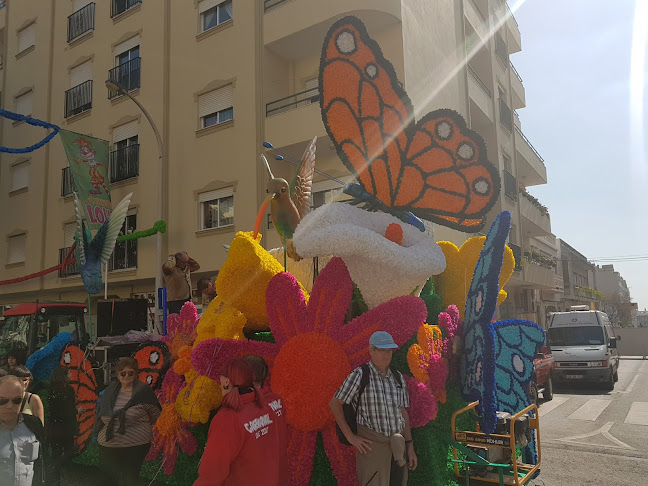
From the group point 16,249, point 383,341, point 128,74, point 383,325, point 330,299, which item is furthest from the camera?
point 16,249

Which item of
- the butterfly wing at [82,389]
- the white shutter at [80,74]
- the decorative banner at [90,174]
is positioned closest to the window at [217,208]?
the decorative banner at [90,174]

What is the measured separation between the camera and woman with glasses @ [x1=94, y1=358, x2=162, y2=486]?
4.27 metres

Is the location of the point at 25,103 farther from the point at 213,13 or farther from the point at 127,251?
the point at 213,13

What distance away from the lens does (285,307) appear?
4.93 m

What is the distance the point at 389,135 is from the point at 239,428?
3.22m

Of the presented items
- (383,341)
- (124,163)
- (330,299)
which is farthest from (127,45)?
(383,341)

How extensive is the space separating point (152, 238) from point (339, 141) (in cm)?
1140

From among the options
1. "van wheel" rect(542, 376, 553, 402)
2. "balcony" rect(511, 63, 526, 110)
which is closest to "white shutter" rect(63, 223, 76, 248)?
"van wheel" rect(542, 376, 553, 402)

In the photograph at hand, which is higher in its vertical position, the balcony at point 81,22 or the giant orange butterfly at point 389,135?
the balcony at point 81,22

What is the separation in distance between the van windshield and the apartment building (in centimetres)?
432

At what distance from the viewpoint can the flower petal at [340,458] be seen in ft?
14.1

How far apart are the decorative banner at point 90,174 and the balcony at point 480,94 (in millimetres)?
11504

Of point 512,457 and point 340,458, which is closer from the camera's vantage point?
point 512,457

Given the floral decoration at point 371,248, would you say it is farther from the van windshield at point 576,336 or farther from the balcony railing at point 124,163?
the van windshield at point 576,336
